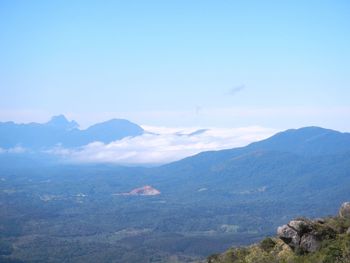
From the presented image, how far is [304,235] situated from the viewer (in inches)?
1799

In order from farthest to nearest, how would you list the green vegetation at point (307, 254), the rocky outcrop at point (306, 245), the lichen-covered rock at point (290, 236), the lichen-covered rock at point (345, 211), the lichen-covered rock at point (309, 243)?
the lichen-covered rock at point (345, 211) < the lichen-covered rock at point (290, 236) < the lichen-covered rock at point (309, 243) < the rocky outcrop at point (306, 245) < the green vegetation at point (307, 254)

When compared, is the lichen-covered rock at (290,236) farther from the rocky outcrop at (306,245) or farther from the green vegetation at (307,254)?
the green vegetation at (307,254)

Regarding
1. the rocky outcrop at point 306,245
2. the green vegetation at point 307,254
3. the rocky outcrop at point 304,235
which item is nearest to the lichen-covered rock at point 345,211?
the green vegetation at point 307,254

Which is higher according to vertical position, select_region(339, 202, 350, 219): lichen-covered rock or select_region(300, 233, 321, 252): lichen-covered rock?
select_region(339, 202, 350, 219): lichen-covered rock

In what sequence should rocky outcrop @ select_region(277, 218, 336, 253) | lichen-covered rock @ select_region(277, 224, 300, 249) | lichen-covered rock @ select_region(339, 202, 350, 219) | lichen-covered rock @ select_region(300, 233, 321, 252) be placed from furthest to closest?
lichen-covered rock @ select_region(339, 202, 350, 219)
lichen-covered rock @ select_region(277, 224, 300, 249)
rocky outcrop @ select_region(277, 218, 336, 253)
lichen-covered rock @ select_region(300, 233, 321, 252)

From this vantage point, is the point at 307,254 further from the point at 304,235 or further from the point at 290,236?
the point at 290,236

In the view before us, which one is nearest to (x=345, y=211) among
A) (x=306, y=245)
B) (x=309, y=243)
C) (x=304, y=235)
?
(x=304, y=235)

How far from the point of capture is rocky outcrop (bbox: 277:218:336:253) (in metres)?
45.0

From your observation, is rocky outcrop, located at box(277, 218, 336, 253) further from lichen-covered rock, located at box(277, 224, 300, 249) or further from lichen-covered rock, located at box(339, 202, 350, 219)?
lichen-covered rock, located at box(339, 202, 350, 219)

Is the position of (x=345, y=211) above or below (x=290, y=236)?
above

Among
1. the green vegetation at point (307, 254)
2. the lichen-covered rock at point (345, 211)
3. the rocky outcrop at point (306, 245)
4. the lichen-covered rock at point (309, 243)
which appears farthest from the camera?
the lichen-covered rock at point (345, 211)

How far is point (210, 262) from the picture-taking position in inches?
2138

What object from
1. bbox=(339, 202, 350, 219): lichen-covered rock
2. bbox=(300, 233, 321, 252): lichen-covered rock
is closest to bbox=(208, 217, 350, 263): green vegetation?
bbox=(300, 233, 321, 252): lichen-covered rock

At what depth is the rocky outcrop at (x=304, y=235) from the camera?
45.0 m
